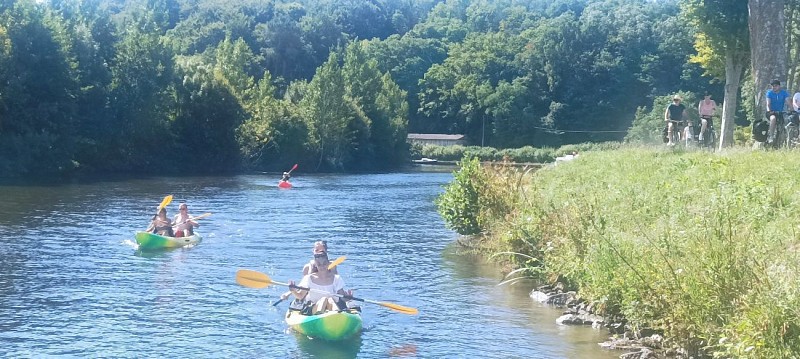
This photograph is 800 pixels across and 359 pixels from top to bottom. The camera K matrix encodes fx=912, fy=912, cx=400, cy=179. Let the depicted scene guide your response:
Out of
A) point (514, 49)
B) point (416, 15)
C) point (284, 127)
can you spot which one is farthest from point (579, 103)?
point (416, 15)

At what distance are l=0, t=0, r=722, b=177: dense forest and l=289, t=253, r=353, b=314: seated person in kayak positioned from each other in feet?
129

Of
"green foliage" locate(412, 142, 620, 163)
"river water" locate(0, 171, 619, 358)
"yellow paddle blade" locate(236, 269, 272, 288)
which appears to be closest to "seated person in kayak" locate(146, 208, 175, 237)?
"river water" locate(0, 171, 619, 358)

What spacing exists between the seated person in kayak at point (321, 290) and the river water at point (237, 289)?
0.65 m

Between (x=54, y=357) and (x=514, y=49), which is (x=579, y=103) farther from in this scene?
(x=54, y=357)

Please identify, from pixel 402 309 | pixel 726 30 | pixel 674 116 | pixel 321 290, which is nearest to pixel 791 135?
pixel 674 116

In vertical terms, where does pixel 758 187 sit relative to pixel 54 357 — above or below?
above

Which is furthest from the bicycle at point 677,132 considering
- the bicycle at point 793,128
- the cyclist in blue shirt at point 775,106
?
the bicycle at point 793,128

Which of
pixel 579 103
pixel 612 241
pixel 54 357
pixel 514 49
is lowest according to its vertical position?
pixel 54 357

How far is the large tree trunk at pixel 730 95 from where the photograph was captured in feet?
93.1

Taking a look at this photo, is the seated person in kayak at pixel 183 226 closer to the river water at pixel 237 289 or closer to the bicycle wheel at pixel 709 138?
the river water at pixel 237 289

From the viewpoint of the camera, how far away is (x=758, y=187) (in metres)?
15.7

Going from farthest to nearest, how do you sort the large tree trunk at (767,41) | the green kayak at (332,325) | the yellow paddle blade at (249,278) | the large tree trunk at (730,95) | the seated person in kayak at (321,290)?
the large tree trunk at (730,95), the large tree trunk at (767,41), the yellow paddle blade at (249,278), the seated person in kayak at (321,290), the green kayak at (332,325)

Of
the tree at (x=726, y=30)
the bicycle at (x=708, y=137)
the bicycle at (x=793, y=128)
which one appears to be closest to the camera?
the bicycle at (x=793, y=128)

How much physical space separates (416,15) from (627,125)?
3709 inches
